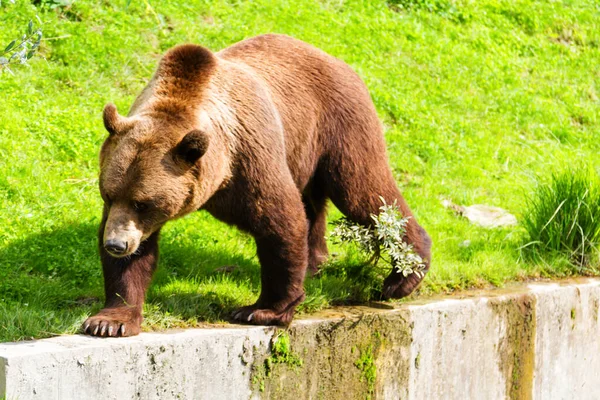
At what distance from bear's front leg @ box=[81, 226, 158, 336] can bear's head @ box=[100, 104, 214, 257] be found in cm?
25

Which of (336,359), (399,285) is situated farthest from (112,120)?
(399,285)

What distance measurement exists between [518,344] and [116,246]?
3.42 meters

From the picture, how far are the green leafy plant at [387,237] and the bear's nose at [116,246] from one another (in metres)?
1.86

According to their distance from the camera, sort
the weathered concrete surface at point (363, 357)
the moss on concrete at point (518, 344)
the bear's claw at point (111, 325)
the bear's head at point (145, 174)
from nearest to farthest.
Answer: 1. the weathered concrete surface at point (363, 357)
2. the bear's claw at point (111, 325)
3. the bear's head at point (145, 174)
4. the moss on concrete at point (518, 344)

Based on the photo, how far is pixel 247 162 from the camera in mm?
5102

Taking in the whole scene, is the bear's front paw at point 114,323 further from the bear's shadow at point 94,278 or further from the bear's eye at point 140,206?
the bear's eye at point 140,206

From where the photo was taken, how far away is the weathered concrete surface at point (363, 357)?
13.5 ft

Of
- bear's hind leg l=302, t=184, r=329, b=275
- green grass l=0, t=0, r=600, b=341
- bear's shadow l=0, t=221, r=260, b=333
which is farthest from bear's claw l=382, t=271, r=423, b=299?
bear's shadow l=0, t=221, r=260, b=333

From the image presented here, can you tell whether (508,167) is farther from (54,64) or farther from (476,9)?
(54,64)

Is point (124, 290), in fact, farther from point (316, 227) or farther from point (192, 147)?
point (316, 227)

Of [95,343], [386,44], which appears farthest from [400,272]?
[386,44]

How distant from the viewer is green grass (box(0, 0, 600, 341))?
580cm

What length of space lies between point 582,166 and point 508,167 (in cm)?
200

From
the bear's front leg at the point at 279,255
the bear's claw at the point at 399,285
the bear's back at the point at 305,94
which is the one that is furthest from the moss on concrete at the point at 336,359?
the bear's back at the point at 305,94
